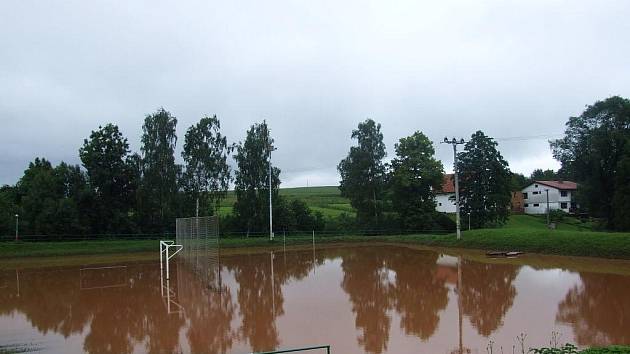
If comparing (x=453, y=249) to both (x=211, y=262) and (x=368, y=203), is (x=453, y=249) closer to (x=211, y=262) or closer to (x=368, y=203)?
(x=368, y=203)

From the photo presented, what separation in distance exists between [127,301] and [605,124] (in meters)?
36.1

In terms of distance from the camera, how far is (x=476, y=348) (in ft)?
29.4

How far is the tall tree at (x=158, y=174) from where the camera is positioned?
3706 cm

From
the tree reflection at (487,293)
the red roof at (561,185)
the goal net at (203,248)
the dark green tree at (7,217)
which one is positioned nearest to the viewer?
the tree reflection at (487,293)

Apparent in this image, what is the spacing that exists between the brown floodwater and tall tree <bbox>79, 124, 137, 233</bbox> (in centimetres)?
1234

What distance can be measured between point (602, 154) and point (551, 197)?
70.4 ft

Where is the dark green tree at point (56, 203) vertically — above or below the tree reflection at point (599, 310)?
above

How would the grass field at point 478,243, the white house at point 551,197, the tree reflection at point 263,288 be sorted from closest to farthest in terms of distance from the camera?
the tree reflection at point 263,288
the grass field at point 478,243
the white house at point 551,197

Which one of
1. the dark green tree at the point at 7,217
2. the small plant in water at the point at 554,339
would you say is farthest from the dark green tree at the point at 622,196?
the dark green tree at the point at 7,217

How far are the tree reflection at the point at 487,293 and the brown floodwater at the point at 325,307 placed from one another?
0.12 ft

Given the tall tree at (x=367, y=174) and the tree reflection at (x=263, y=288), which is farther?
the tall tree at (x=367, y=174)

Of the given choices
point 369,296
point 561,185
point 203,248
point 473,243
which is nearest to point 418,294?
point 369,296

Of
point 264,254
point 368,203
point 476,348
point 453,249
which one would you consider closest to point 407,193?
point 368,203

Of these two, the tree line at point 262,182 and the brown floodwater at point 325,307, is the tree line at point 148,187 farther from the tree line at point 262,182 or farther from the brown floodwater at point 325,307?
the brown floodwater at point 325,307
